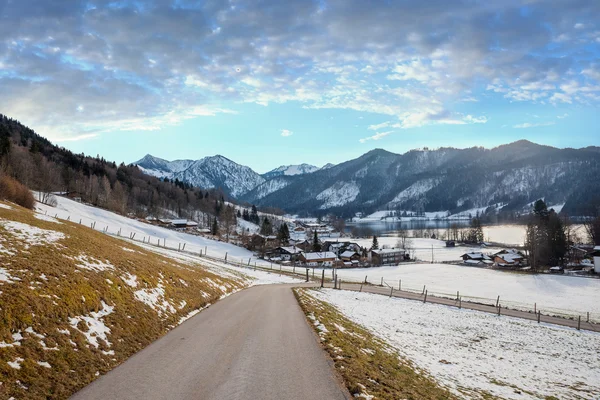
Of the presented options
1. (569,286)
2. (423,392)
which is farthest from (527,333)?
(569,286)

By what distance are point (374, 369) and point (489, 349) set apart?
14.4 metres

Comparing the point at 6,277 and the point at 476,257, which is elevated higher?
the point at 6,277

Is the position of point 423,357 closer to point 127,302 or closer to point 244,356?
point 244,356

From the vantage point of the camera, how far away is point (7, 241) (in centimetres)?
1502

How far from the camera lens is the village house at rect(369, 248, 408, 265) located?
112025mm

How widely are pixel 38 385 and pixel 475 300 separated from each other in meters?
51.6

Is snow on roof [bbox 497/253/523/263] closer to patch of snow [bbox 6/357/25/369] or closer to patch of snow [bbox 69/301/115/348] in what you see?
patch of snow [bbox 69/301/115/348]

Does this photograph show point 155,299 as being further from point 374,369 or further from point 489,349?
point 489,349

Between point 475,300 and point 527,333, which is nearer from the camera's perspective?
point 527,333

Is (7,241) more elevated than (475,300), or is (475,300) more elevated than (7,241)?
(7,241)

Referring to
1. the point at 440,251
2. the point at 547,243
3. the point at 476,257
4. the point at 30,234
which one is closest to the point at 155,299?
the point at 30,234

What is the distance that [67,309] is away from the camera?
455 inches

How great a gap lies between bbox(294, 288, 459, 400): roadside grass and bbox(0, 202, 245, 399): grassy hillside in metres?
7.63

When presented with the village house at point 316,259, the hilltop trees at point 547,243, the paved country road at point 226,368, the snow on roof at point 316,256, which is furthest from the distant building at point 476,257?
the paved country road at point 226,368
